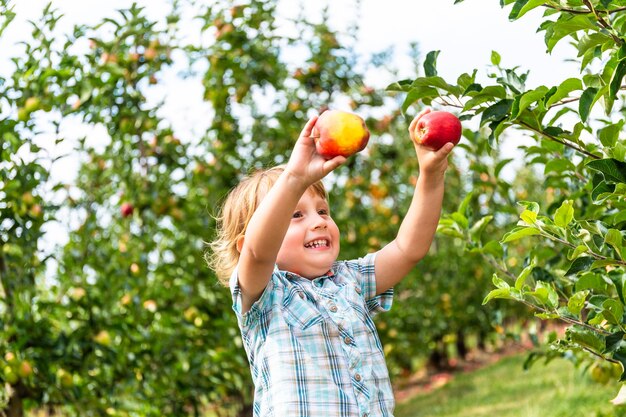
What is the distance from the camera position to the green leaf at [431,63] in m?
1.64

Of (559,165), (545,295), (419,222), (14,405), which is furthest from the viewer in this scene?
(14,405)

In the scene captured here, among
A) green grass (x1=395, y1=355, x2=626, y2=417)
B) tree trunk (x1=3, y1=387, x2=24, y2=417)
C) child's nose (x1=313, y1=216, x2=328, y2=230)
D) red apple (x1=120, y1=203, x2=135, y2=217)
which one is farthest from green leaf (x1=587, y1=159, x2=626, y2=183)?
red apple (x1=120, y1=203, x2=135, y2=217)

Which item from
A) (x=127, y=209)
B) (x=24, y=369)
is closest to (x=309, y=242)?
(x=24, y=369)

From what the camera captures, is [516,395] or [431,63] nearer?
[431,63]

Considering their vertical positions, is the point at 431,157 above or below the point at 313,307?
above

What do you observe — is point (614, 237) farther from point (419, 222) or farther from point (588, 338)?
point (419, 222)

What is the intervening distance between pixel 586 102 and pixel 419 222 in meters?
0.49

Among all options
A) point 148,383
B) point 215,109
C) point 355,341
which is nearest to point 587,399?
point 148,383

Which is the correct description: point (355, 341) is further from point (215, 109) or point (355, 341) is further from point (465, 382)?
point (465, 382)

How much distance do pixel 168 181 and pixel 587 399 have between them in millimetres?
2382

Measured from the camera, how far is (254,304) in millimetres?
1709

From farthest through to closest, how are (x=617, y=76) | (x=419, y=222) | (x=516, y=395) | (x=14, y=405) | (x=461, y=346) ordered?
(x=461, y=346) < (x=516, y=395) < (x=14, y=405) < (x=419, y=222) < (x=617, y=76)

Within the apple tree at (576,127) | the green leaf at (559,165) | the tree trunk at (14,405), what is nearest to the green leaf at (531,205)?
the apple tree at (576,127)

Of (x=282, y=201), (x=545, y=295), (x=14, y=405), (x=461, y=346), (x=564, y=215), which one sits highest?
(x=282, y=201)
